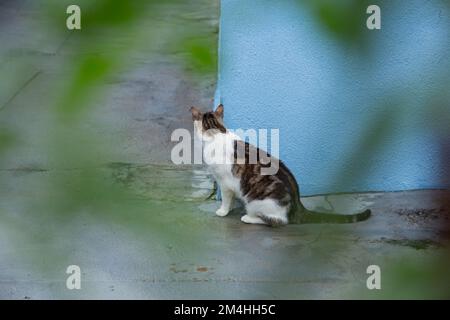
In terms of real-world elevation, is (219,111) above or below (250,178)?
above

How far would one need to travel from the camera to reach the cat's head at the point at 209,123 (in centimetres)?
385

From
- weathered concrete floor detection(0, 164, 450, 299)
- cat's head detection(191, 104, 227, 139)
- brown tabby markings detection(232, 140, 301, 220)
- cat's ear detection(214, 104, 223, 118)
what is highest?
cat's ear detection(214, 104, 223, 118)

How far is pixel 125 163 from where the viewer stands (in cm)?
441

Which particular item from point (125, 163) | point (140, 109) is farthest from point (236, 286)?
point (140, 109)

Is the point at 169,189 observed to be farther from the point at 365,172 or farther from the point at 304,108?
the point at 365,172

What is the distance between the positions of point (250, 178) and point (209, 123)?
34cm

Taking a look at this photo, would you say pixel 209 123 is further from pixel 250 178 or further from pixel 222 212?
pixel 222 212

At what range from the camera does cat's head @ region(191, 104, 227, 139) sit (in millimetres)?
3852

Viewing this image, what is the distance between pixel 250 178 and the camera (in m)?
3.84

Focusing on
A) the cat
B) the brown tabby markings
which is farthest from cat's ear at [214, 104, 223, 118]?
the brown tabby markings

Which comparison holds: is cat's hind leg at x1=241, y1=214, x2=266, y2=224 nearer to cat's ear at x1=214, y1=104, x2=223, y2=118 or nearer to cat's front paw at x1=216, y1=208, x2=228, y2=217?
cat's front paw at x1=216, y1=208, x2=228, y2=217

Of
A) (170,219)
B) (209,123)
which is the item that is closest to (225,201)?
(209,123)

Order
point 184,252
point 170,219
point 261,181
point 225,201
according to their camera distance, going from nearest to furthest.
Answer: point 170,219 → point 184,252 → point 261,181 → point 225,201

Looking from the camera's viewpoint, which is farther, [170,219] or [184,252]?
[184,252]
